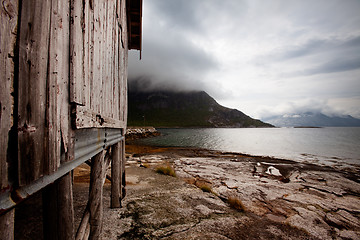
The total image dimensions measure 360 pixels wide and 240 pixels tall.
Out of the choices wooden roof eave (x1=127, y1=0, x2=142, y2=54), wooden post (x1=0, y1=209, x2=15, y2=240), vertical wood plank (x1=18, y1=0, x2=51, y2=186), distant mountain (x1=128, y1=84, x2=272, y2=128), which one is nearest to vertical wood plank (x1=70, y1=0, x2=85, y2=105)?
vertical wood plank (x1=18, y1=0, x2=51, y2=186)

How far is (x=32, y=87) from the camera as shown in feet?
2.95

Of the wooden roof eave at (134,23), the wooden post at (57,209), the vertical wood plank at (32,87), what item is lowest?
the wooden post at (57,209)

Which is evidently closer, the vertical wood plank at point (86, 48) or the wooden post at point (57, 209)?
the wooden post at point (57, 209)

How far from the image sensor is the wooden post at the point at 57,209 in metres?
1.43

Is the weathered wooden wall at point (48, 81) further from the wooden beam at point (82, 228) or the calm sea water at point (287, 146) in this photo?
the calm sea water at point (287, 146)

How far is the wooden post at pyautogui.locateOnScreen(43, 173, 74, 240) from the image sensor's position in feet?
4.70

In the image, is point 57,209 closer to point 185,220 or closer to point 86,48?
point 86,48

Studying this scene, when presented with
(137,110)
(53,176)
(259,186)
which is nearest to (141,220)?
(53,176)

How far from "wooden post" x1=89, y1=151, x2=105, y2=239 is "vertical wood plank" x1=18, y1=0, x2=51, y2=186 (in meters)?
2.02

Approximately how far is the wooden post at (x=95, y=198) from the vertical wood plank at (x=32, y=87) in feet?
6.64

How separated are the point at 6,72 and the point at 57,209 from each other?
125 centimetres

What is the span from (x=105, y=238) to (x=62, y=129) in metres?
3.76

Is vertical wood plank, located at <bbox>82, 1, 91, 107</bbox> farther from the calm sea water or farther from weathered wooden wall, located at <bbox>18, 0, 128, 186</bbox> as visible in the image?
the calm sea water

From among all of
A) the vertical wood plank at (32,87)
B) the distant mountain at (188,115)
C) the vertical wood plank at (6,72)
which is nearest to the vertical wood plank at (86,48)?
the vertical wood plank at (32,87)
